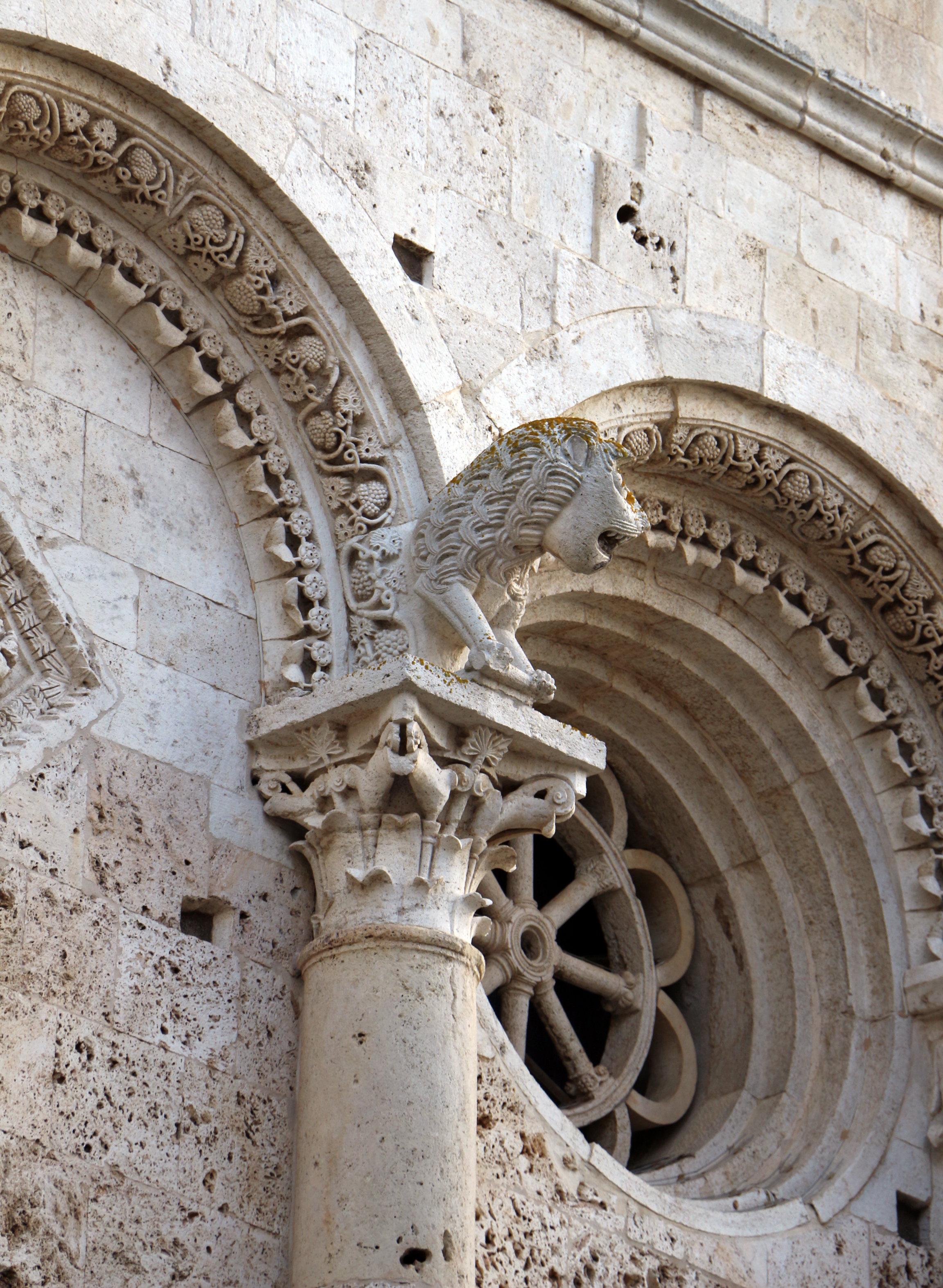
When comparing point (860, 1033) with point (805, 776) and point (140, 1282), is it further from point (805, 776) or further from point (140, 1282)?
point (140, 1282)

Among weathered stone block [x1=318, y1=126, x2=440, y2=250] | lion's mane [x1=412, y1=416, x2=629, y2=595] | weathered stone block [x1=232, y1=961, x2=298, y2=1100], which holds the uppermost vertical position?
weathered stone block [x1=318, y1=126, x2=440, y2=250]

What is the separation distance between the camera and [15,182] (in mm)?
5750

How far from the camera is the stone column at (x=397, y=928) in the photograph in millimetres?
5168

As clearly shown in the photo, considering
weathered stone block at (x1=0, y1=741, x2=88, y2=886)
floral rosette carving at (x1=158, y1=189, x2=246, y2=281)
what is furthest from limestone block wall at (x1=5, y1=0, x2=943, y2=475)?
weathered stone block at (x1=0, y1=741, x2=88, y2=886)

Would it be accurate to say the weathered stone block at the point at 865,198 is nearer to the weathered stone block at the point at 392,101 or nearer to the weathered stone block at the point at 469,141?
the weathered stone block at the point at 469,141

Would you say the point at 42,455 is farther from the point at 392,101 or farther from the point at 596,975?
the point at 596,975

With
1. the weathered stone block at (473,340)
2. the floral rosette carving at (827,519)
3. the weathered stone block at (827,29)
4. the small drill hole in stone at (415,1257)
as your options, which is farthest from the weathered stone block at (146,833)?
the weathered stone block at (827,29)

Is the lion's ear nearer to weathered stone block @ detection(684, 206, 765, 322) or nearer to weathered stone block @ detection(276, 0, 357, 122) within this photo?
weathered stone block @ detection(276, 0, 357, 122)

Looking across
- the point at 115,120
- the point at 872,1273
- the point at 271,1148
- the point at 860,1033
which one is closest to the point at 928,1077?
the point at 860,1033

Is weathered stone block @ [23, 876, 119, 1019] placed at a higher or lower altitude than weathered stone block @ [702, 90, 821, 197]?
lower

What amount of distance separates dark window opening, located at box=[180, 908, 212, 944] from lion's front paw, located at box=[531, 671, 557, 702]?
3.06 feet

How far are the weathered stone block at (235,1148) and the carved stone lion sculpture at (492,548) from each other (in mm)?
1082

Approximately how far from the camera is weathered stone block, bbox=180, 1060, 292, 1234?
17.3ft

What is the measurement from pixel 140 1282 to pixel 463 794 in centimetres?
133
